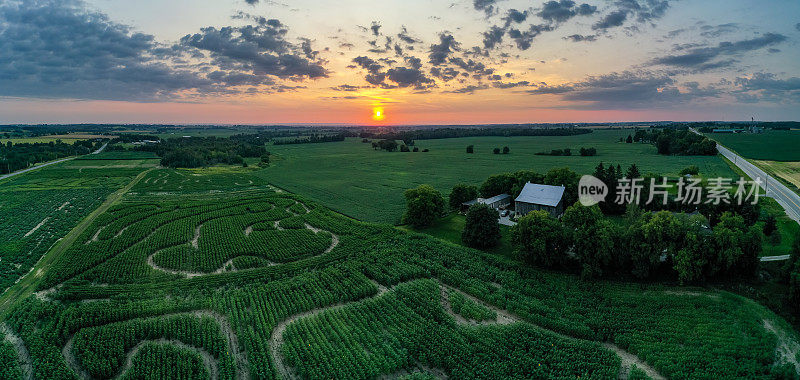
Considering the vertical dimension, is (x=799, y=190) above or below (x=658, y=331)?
above

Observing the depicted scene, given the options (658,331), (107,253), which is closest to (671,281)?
(658,331)

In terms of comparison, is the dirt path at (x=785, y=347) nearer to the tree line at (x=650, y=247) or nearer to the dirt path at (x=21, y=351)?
the tree line at (x=650, y=247)

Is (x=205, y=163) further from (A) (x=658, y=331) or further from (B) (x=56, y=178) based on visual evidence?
(A) (x=658, y=331)

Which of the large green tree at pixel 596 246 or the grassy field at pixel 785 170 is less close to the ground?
the grassy field at pixel 785 170

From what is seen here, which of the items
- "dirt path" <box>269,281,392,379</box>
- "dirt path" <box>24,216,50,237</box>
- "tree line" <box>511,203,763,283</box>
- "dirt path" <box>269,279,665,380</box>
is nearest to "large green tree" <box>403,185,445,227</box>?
"tree line" <box>511,203,763,283</box>

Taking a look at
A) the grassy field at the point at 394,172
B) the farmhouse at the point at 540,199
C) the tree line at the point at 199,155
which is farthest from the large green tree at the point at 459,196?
the tree line at the point at 199,155

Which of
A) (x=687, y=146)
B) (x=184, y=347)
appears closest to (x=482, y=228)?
(x=184, y=347)

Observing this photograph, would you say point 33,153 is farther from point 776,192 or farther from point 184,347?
point 776,192
